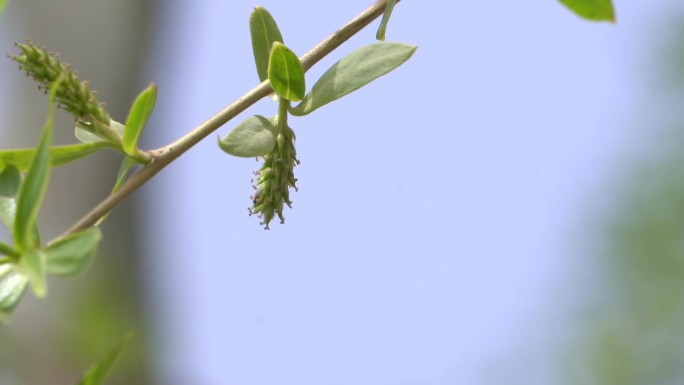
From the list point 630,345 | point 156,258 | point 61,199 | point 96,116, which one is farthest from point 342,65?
point 630,345


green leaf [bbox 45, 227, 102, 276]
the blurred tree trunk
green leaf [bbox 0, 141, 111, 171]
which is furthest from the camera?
the blurred tree trunk

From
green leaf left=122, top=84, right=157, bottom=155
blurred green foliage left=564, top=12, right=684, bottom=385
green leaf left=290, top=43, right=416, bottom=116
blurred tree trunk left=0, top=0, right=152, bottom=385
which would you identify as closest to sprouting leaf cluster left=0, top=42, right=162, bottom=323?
green leaf left=122, top=84, right=157, bottom=155

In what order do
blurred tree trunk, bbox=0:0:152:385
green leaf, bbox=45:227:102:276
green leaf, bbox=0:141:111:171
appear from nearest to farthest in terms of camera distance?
green leaf, bbox=45:227:102:276 → green leaf, bbox=0:141:111:171 → blurred tree trunk, bbox=0:0:152:385

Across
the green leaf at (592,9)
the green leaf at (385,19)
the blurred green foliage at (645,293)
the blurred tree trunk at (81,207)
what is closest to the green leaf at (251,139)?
the green leaf at (385,19)

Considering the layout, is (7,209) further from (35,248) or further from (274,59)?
(274,59)

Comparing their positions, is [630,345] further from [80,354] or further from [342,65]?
[342,65]

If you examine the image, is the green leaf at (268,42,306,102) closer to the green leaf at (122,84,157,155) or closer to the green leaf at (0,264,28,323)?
the green leaf at (122,84,157,155)
